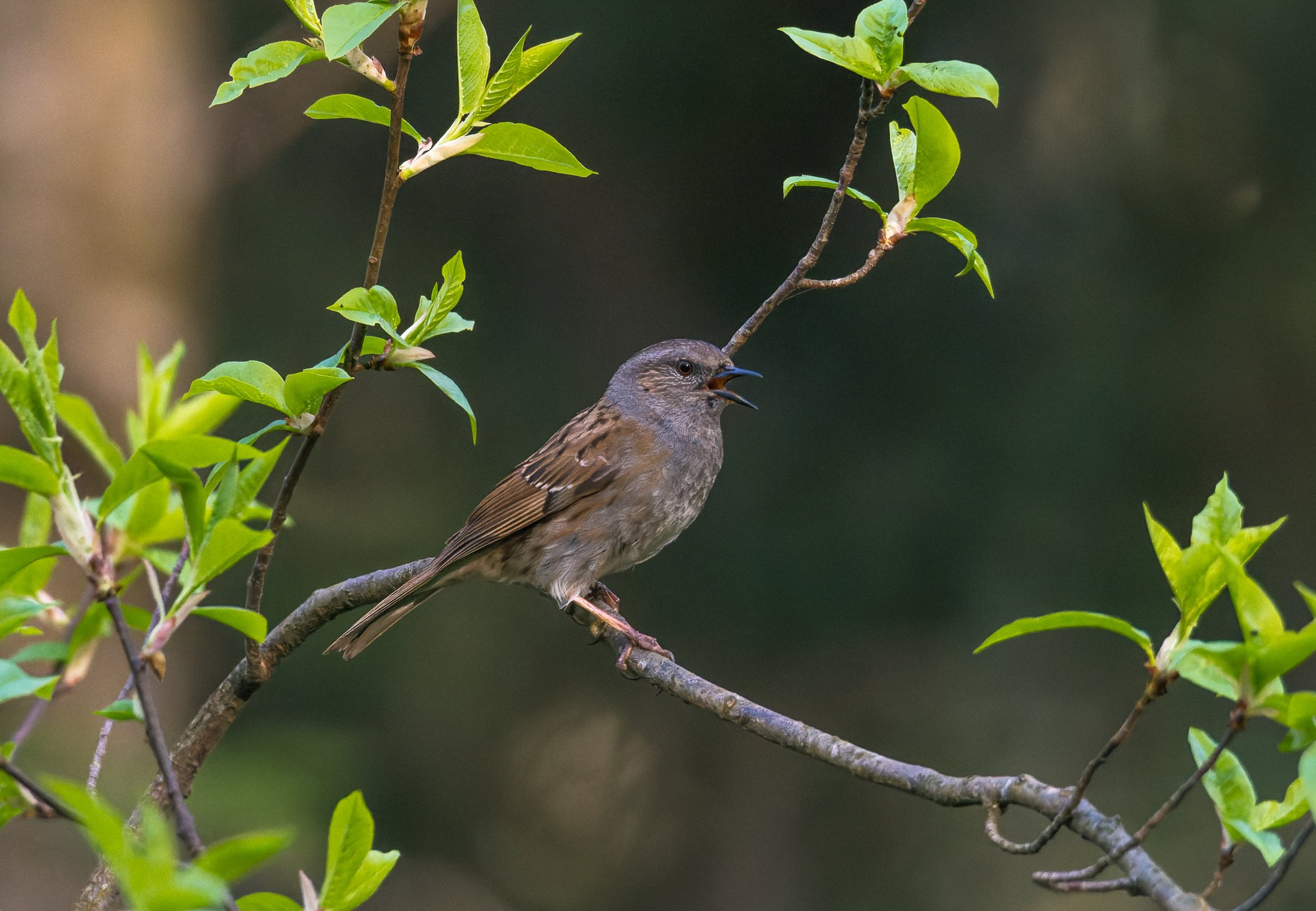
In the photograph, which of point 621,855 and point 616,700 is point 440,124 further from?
point 621,855

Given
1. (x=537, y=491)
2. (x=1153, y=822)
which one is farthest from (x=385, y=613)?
(x=1153, y=822)

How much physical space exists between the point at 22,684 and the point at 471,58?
1.11 m

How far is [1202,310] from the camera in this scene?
5.87 m

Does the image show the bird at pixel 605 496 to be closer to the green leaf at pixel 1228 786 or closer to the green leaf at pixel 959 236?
the green leaf at pixel 959 236

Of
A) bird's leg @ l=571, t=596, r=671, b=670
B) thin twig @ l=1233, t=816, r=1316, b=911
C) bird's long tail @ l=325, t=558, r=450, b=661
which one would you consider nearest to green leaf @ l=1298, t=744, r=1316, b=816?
thin twig @ l=1233, t=816, r=1316, b=911

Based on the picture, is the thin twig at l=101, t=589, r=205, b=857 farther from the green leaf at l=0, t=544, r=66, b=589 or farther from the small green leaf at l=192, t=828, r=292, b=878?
the small green leaf at l=192, t=828, r=292, b=878

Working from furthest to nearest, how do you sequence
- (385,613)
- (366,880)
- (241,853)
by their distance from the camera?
(385,613) < (366,880) < (241,853)

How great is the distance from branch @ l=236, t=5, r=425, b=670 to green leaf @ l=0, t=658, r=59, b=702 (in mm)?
323

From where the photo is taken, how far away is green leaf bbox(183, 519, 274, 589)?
1398mm

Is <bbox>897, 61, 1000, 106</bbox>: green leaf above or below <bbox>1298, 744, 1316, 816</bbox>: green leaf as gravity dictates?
above

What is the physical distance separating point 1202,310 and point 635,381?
3.15 metres

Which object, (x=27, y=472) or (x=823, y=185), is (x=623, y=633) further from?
(x=27, y=472)

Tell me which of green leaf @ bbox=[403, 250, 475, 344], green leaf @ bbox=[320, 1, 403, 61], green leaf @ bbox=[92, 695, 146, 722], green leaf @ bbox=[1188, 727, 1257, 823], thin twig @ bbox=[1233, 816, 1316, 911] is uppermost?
green leaf @ bbox=[320, 1, 403, 61]

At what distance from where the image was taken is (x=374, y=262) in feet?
5.99
